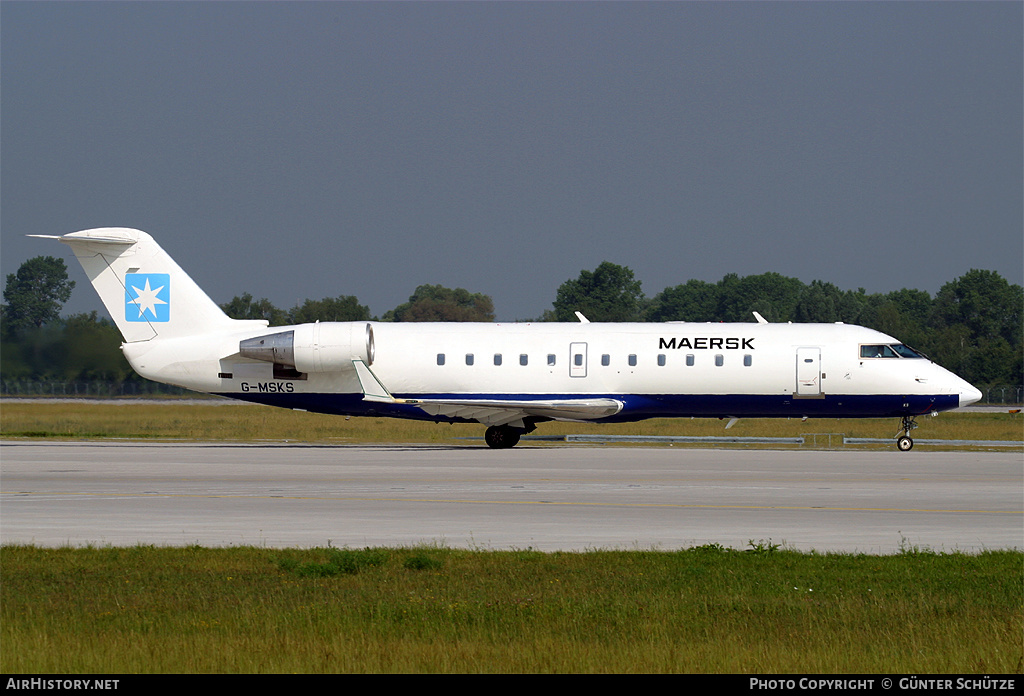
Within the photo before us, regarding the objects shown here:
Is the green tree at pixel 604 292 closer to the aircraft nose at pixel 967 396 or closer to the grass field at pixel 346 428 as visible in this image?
the grass field at pixel 346 428

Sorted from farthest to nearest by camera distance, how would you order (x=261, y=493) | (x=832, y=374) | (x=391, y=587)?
1. (x=832, y=374)
2. (x=261, y=493)
3. (x=391, y=587)

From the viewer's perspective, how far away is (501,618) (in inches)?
401

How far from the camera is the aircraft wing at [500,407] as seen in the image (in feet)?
113

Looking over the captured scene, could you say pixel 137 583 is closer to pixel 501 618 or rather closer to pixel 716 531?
pixel 501 618

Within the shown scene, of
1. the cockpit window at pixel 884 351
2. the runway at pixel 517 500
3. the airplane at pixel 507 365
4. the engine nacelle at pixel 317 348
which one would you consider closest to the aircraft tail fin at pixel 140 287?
the airplane at pixel 507 365

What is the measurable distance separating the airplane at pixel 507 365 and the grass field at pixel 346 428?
5589 mm

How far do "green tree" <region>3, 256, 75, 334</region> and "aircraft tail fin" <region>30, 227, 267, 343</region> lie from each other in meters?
14.1

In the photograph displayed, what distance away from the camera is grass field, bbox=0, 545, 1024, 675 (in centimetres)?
868

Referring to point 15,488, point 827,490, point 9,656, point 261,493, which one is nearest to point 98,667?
point 9,656

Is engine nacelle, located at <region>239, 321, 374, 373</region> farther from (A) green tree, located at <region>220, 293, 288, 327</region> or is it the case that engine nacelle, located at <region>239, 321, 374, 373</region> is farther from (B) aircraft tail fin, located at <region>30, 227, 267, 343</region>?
(A) green tree, located at <region>220, 293, 288, 327</region>

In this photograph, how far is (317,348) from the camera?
35125 mm

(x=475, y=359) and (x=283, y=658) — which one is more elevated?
(x=475, y=359)

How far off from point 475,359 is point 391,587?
79.5 ft

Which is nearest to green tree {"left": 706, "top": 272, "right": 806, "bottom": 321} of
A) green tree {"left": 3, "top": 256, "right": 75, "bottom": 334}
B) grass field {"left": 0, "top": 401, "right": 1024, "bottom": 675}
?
green tree {"left": 3, "top": 256, "right": 75, "bottom": 334}
